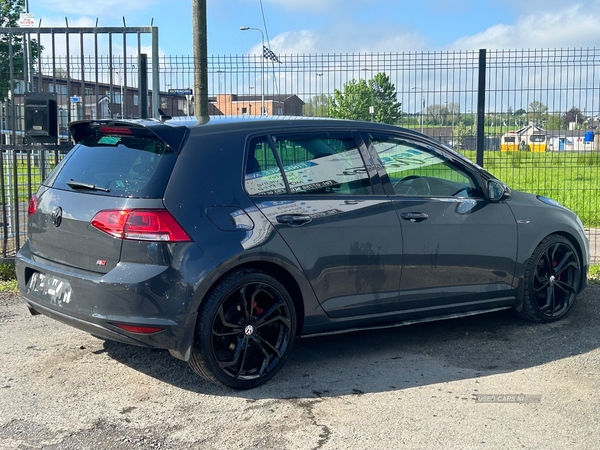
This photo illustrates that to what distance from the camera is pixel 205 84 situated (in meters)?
8.88

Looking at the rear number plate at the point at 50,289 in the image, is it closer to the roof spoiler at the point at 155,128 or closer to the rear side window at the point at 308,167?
the roof spoiler at the point at 155,128

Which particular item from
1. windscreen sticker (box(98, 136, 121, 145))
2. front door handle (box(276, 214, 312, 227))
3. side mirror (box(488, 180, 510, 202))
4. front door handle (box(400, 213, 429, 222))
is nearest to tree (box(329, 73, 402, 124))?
side mirror (box(488, 180, 510, 202))

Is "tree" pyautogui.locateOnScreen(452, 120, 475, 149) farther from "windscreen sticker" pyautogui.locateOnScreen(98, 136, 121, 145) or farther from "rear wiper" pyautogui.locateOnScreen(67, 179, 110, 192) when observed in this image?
"rear wiper" pyautogui.locateOnScreen(67, 179, 110, 192)

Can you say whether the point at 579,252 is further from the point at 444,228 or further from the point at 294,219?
the point at 294,219

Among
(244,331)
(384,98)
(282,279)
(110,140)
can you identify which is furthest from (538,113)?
(110,140)

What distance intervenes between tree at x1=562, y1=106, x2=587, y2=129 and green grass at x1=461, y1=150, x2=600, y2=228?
414 millimetres

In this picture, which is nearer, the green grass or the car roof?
the car roof

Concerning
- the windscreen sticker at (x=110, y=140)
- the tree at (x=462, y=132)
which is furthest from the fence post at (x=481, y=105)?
the windscreen sticker at (x=110, y=140)

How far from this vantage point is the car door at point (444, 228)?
526cm

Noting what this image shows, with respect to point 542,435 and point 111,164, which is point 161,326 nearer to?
point 111,164

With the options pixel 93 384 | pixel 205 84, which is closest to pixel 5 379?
pixel 93 384

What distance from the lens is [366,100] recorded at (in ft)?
28.0

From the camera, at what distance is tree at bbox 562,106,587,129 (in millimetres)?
8438

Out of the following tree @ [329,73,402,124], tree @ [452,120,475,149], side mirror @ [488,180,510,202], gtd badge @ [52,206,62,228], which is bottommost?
gtd badge @ [52,206,62,228]
